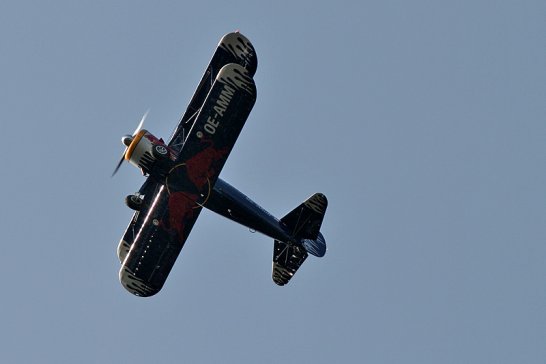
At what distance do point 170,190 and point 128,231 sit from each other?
375 centimetres

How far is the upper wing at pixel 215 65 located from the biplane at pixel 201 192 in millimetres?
37

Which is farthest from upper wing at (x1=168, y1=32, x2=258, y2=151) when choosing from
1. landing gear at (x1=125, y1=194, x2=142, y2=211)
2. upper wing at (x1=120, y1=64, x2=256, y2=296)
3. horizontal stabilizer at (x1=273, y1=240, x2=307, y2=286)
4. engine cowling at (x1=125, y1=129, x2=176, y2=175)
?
horizontal stabilizer at (x1=273, y1=240, x2=307, y2=286)

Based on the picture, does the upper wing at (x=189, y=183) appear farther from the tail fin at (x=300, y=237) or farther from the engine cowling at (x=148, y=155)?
the tail fin at (x=300, y=237)

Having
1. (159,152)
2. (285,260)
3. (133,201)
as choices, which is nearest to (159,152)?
(159,152)

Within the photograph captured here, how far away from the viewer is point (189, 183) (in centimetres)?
2839

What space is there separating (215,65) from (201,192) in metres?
4.81

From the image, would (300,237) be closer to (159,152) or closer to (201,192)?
(201,192)

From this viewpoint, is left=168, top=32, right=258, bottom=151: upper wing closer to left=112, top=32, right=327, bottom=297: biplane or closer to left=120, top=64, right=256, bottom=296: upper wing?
left=112, top=32, right=327, bottom=297: biplane

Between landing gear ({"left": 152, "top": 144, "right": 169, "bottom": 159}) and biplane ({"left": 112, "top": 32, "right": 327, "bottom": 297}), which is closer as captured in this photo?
biplane ({"left": 112, "top": 32, "right": 327, "bottom": 297})

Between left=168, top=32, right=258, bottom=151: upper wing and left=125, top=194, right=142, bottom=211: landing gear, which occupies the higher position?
left=168, top=32, right=258, bottom=151: upper wing

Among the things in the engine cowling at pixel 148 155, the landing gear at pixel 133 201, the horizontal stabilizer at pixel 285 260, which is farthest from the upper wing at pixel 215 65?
the horizontal stabilizer at pixel 285 260

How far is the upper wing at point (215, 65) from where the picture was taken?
96.5 feet

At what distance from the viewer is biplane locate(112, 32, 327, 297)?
89.1 ft

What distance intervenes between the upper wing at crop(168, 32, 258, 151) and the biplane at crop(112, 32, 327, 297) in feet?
0.12
